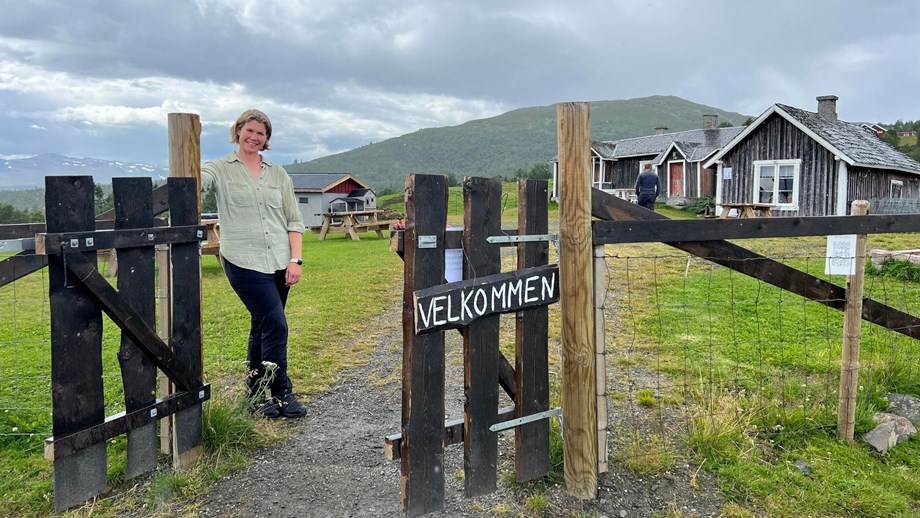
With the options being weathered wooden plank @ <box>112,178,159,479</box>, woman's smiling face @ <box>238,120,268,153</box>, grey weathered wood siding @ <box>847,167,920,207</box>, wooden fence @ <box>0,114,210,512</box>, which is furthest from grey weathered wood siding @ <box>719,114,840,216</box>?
weathered wooden plank @ <box>112,178,159,479</box>

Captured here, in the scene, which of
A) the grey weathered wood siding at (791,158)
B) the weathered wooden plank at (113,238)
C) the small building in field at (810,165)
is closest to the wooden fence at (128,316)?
the weathered wooden plank at (113,238)

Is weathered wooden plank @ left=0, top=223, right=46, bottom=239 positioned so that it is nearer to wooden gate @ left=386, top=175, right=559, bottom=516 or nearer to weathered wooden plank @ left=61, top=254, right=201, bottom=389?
weathered wooden plank @ left=61, top=254, right=201, bottom=389

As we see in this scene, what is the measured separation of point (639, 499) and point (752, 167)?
85.1 feet

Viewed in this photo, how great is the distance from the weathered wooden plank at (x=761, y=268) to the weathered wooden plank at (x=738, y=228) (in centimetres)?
8

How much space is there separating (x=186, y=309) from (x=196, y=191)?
0.70m

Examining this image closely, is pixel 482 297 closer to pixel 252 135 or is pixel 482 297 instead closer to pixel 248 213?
pixel 248 213

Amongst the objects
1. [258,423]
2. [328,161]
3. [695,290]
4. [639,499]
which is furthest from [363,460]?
[328,161]

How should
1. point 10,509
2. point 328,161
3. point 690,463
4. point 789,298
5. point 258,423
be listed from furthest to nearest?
1. point 328,161
2. point 789,298
3. point 258,423
4. point 690,463
5. point 10,509

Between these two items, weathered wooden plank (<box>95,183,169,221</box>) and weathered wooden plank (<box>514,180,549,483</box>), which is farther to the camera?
weathered wooden plank (<box>95,183,169,221</box>)

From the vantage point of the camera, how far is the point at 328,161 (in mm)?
191375

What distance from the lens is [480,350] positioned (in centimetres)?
305

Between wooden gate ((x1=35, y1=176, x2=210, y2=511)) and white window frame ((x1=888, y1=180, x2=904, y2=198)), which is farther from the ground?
white window frame ((x1=888, y1=180, x2=904, y2=198))

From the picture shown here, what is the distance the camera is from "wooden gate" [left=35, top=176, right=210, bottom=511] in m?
2.98

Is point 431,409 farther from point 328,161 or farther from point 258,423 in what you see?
point 328,161
